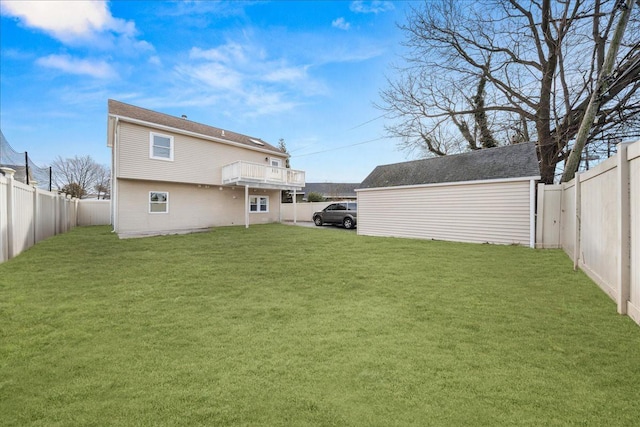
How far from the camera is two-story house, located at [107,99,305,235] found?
13680mm

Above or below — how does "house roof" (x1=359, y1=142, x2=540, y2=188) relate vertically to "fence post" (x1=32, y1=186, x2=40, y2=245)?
above

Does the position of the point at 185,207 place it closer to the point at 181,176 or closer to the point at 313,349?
the point at 181,176

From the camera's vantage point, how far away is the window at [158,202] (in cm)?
1465

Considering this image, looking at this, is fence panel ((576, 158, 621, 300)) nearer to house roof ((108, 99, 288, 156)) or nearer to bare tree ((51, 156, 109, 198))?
house roof ((108, 99, 288, 156))

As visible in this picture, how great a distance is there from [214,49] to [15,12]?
6.36 meters

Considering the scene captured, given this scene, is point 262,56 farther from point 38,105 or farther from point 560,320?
point 560,320

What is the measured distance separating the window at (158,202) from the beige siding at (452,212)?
32.9ft

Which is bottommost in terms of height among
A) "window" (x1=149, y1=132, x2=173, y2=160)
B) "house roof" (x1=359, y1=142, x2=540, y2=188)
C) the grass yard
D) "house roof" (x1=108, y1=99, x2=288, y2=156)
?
the grass yard

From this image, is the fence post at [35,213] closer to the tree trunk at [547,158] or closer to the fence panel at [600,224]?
the fence panel at [600,224]

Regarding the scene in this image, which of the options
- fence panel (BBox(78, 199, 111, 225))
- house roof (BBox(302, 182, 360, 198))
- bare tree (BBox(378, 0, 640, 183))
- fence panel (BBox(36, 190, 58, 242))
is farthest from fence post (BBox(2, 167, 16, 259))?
house roof (BBox(302, 182, 360, 198))

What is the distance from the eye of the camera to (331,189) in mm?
44594

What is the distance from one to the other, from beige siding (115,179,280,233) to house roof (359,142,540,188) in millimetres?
8184

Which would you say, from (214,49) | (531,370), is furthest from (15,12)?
(531,370)

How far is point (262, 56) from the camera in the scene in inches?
571
